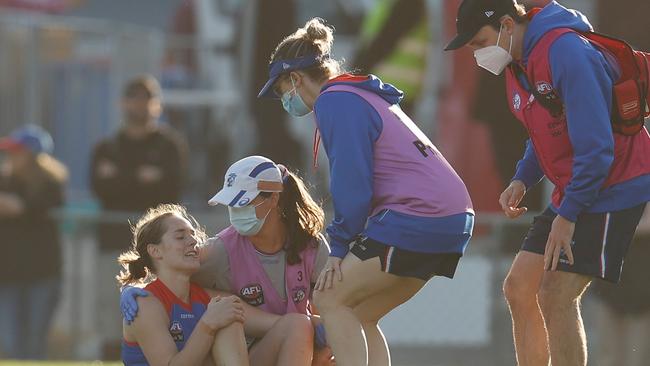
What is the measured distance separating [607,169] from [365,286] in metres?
1.00

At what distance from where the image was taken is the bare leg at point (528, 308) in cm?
640

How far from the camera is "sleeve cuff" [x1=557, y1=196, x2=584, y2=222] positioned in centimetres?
596

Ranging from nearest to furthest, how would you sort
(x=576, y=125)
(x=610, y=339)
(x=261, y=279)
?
(x=576, y=125)
(x=261, y=279)
(x=610, y=339)

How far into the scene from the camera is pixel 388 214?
605 centimetres

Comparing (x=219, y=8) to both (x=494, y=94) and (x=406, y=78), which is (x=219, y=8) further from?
(x=494, y=94)

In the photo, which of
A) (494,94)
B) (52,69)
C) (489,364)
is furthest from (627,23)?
(52,69)

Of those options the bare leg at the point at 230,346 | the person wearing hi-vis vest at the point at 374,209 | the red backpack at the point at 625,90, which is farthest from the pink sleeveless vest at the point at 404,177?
the bare leg at the point at 230,346

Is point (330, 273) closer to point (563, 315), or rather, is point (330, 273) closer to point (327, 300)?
point (327, 300)

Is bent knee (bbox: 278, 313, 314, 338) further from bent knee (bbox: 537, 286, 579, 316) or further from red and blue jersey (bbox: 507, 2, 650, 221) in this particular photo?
red and blue jersey (bbox: 507, 2, 650, 221)

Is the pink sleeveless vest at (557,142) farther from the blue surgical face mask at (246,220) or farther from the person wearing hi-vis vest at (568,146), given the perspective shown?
the blue surgical face mask at (246,220)

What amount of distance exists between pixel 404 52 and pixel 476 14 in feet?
25.7

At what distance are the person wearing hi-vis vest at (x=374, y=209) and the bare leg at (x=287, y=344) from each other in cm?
31

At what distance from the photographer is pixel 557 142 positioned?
6172 mm

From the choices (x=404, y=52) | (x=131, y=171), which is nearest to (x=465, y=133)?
(x=404, y=52)
